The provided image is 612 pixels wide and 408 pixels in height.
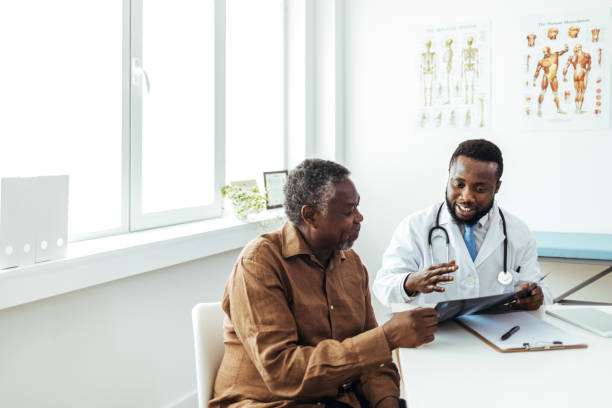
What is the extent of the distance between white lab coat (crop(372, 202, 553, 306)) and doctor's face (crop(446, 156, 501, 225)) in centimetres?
5

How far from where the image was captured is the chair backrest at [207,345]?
1.41m

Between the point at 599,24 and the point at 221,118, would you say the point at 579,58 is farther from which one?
the point at 221,118

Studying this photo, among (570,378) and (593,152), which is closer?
(570,378)

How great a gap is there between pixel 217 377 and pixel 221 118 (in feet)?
5.53

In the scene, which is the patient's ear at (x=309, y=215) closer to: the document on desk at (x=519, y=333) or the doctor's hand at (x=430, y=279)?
the doctor's hand at (x=430, y=279)

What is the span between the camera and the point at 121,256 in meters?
1.97

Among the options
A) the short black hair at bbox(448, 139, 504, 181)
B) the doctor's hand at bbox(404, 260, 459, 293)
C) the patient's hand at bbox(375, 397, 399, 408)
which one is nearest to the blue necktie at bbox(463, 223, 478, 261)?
the short black hair at bbox(448, 139, 504, 181)

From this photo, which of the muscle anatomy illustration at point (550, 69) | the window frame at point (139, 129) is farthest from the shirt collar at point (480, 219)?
the muscle anatomy illustration at point (550, 69)

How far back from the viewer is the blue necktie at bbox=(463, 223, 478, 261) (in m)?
2.00

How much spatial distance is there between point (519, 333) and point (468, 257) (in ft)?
1.79

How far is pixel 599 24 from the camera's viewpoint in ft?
9.96

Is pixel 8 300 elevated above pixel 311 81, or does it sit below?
below

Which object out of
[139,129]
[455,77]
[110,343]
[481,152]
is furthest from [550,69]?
[110,343]

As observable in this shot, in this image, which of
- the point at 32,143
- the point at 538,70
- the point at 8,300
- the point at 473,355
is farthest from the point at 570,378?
the point at 538,70
